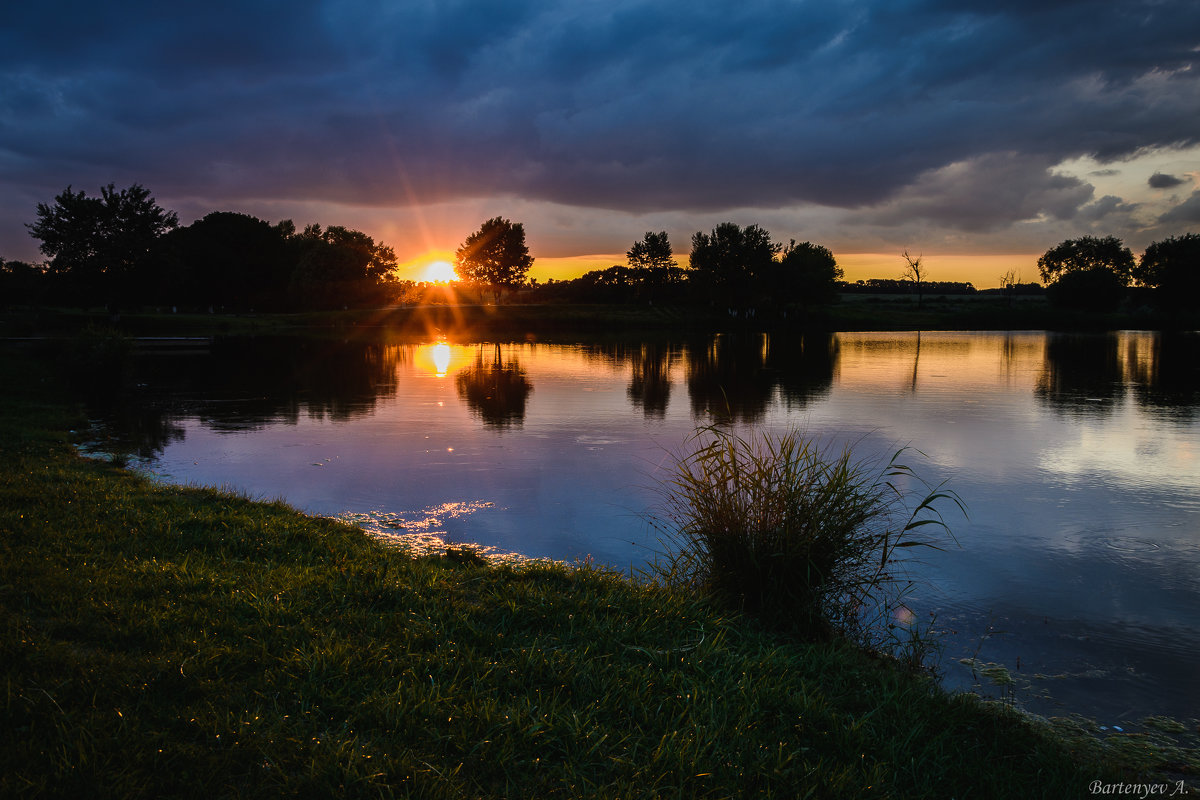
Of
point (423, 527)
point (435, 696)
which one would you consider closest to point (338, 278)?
point (423, 527)

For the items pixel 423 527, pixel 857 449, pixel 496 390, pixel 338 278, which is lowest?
pixel 423 527

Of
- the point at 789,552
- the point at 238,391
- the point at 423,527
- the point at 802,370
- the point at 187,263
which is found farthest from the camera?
the point at 187,263

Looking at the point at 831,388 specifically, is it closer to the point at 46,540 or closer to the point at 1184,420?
the point at 1184,420

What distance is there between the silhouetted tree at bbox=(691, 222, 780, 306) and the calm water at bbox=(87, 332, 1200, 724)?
6446 centimetres

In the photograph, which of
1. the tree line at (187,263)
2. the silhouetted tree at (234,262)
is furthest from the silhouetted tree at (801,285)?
the silhouetted tree at (234,262)

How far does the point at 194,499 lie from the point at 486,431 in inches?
308

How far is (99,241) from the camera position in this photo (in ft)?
166

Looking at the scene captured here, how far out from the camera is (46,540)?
6434 millimetres

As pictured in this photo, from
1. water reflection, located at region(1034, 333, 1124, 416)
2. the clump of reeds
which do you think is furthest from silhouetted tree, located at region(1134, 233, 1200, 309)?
the clump of reeds

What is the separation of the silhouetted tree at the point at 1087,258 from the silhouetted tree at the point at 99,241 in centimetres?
12651

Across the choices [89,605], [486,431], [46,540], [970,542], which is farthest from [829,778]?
[486,431]

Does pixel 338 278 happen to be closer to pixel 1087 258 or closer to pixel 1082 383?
pixel 1082 383

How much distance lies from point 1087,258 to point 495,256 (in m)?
104

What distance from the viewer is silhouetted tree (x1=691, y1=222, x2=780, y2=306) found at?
94125 millimetres
